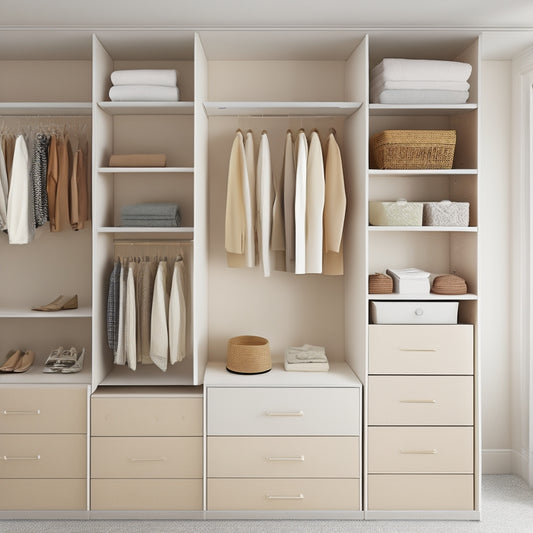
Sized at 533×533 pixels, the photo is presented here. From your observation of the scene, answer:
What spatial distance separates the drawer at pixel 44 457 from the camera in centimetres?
281

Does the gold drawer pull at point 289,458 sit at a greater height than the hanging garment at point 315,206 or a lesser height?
lesser

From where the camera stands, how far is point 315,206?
2.92 m

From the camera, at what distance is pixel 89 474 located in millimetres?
2801

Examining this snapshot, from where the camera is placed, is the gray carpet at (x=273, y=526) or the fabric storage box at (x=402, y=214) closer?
the gray carpet at (x=273, y=526)

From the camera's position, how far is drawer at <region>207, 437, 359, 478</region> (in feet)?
9.20

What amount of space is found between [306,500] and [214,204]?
5.66 ft

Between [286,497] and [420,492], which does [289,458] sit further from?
[420,492]

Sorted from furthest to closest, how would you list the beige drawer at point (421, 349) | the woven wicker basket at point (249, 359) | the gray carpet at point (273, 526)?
the woven wicker basket at point (249, 359) → the beige drawer at point (421, 349) → the gray carpet at point (273, 526)

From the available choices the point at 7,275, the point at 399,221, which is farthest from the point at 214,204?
the point at 7,275

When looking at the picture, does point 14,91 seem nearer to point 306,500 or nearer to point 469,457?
point 306,500

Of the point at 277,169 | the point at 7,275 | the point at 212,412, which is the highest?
the point at 277,169

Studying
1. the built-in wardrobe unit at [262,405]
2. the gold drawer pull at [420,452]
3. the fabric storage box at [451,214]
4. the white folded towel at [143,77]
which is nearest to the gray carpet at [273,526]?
the built-in wardrobe unit at [262,405]

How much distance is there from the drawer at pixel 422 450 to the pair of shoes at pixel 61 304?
1.78m

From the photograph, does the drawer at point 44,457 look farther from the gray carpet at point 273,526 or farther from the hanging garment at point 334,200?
the hanging garment at point 334,200
